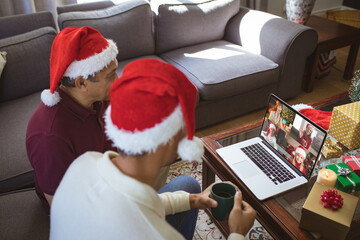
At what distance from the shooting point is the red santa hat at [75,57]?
1.14 m

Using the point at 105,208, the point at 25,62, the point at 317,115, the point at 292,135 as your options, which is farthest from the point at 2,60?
the point at 317,115

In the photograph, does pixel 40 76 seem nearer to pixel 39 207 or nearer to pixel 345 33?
pixel 39 207

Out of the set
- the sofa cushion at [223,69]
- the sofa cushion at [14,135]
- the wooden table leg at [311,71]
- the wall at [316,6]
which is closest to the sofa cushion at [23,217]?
the sofa cushion at [14,135]

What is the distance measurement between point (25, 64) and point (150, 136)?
5.31 feet

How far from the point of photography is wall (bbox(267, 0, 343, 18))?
3.93 meters

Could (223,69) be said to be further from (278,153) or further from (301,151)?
(301,151)

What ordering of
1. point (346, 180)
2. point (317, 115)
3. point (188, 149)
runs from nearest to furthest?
point (188, 149)
point (346, 180)
point (317, 115)

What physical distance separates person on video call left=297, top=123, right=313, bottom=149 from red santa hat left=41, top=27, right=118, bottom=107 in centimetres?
83

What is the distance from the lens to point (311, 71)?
272 centimetres

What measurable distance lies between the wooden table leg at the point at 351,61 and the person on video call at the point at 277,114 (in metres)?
1.94

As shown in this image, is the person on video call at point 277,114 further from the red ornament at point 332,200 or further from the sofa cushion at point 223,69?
the sofa cushion at point 223,69

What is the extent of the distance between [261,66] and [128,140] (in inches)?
70.5

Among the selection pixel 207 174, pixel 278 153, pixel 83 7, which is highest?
pixel 83 7

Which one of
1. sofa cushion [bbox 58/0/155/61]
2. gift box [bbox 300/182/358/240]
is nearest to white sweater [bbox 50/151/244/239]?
gift box [bbox 300/182/358/240]
